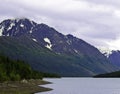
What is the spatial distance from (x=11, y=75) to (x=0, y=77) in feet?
73.6

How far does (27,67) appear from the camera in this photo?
19300 centimetres

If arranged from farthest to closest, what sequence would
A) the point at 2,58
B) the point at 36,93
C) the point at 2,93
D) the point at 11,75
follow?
the point at 2,58, the point at 11,75, the point at 36,93, the point at 2,93

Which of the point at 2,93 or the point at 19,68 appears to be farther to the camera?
the point at 19,68

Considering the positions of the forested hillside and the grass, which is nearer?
the grass

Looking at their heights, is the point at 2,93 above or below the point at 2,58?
below

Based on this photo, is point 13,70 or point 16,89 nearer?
point 16,89

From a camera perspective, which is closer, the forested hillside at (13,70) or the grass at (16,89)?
the grass at (16,89)

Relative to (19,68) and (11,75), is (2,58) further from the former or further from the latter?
(11,75)

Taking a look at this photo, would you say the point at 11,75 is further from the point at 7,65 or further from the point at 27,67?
the point at 27,67

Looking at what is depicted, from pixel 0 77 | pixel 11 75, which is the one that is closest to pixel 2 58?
pixel 11 75

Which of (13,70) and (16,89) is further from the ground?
(13,70)

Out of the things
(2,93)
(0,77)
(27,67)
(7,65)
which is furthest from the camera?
(27,67)

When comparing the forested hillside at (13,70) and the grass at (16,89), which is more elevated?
the forested hillside at (13,70)

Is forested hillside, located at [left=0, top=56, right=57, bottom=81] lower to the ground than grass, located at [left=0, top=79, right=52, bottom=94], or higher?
higher
